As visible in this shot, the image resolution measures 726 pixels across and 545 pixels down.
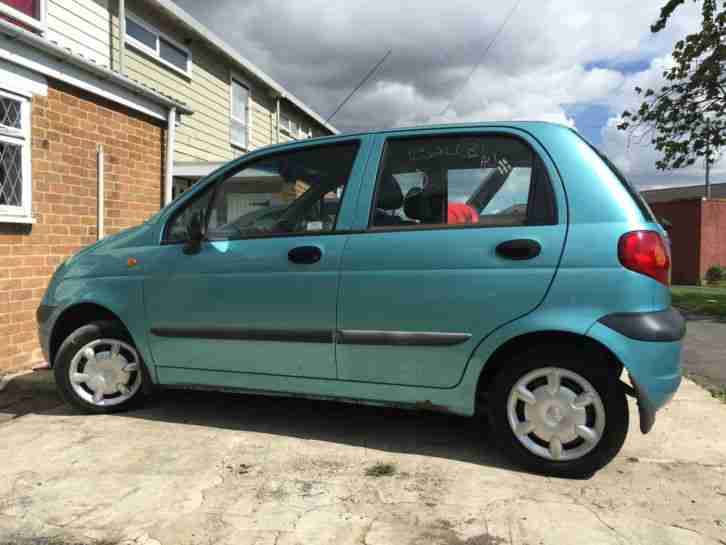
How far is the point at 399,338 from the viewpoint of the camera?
2939 millimetres

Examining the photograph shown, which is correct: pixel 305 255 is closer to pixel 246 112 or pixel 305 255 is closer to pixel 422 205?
pixel 422 205

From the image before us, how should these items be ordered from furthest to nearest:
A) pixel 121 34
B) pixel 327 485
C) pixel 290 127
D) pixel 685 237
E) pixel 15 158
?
pixel 685 237 < pixel 290 127 < pixel 121 34 < pixel 15 158 < pixel 327 485

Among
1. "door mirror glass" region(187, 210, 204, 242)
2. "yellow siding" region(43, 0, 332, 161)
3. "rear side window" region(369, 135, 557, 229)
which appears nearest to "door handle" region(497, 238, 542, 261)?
"rear side window" region(369, 135, 557, 229)

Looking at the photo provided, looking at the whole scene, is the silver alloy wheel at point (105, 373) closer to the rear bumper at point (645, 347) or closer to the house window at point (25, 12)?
the rear bumper at point (645, 347)

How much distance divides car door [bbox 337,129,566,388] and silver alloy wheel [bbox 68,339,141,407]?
1596mm

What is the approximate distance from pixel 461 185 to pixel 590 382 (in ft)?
3.90

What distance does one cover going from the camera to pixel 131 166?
6.83 metres

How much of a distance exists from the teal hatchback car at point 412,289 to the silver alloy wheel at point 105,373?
0.01 m

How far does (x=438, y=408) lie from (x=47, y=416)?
Answer: 8.90 feet

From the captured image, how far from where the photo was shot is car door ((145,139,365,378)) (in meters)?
3.13

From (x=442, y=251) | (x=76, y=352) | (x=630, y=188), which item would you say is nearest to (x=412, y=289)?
(x=442, y=251)

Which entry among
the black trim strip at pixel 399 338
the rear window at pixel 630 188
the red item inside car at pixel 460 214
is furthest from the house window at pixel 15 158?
the rear window at pixel 630 188

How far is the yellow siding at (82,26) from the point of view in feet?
25.1

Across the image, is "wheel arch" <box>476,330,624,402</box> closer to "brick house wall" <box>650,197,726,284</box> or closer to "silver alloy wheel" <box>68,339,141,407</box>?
"silver alloy wheel" <box>68,339,141,407</box>
